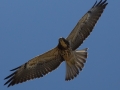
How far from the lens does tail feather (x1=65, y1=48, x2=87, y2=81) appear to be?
318 inches

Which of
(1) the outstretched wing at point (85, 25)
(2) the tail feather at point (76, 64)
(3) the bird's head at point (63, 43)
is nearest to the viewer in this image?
(3) the bird's head at point (63, 43)

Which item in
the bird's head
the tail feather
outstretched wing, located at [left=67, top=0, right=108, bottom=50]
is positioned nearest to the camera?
the bird's head

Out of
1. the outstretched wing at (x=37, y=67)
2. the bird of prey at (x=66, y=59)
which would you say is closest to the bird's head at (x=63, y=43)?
the bird of prey at (x=66, y=59)

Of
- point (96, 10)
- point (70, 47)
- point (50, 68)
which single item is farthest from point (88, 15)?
point (50, 68)

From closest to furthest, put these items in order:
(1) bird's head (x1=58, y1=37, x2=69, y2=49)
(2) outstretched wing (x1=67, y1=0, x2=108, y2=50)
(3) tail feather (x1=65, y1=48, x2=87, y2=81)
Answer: (1) bird's head (x1=58, y1=37, x2=69, y2=49), (3) tail feather (x1=65, y1=48, x2=87, y2=81), (2) outstretched wing (x1=67, y1=0, x2=108, y2=50)

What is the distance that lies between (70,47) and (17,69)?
1510 millimetres

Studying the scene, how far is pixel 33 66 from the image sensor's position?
27.6 feet

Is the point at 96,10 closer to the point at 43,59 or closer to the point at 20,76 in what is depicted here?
the point at 43,59

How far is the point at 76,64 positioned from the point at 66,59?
322 millimetres

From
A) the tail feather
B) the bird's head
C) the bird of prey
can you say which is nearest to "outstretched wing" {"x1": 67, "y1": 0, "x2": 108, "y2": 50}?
the bird of prey

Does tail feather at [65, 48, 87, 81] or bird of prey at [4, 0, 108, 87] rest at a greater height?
bird of prey at [4, 0, 108, 87]

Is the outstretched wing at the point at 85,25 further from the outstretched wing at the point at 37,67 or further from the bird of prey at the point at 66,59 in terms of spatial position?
the outstretched wing at the point at 37,67

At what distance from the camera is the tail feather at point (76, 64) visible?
8078mm

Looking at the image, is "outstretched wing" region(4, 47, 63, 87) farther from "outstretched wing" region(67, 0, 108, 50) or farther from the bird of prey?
"outstretched wing" region(67, 0, 108, 50)
